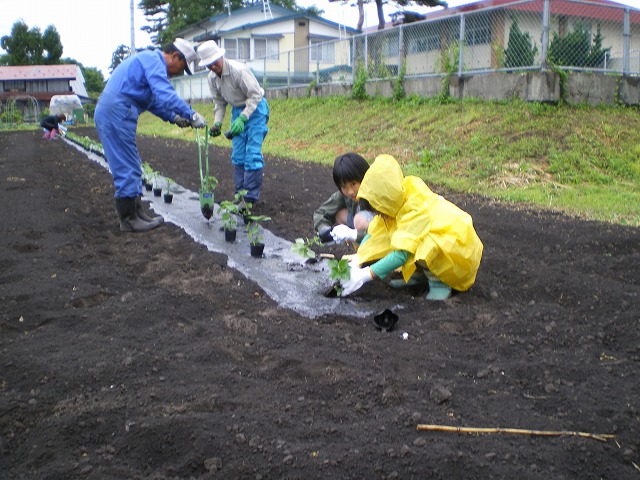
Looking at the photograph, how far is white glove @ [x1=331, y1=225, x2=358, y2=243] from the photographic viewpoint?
471cm

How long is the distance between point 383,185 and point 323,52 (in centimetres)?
1834

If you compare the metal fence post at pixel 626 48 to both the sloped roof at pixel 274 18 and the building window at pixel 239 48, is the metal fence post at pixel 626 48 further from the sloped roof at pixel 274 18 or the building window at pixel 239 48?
the building window at pixel 239 48

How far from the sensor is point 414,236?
3.72m

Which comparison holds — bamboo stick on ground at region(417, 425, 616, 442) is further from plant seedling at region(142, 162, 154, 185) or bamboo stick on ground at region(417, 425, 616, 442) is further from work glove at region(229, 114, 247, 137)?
plant seedling at region(142, 162, 154, 185)

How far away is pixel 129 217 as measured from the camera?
20.2 ft

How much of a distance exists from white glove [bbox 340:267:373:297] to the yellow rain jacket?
8.6 inches

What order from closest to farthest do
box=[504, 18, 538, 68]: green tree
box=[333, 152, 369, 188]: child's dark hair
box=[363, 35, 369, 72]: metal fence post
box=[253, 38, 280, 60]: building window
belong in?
1. box=[333, 152, 369, 188]: child's dark hair
2. box=[504, 18, 538, 68]: green tree
3. box=[363, 35, 369, 72]: metal fence post
4. box=[253, 38, 280, 60]: building window

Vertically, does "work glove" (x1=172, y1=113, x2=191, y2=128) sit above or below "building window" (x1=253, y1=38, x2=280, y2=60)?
below

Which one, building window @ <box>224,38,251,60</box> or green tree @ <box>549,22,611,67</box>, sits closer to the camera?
green tree @ <box>549,22,611,67</box>

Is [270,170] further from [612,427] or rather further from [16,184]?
[612,427]

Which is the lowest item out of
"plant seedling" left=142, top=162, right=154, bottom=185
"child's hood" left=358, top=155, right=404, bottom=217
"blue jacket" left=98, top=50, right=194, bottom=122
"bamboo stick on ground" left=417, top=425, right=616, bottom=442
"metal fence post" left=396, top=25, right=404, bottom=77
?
"bamboo stick on ground" left=417, top=425, right=616, bottom=442

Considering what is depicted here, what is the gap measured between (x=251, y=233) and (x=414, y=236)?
5.76 feet

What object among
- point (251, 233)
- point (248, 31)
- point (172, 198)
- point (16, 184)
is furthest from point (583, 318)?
point (248, 31)

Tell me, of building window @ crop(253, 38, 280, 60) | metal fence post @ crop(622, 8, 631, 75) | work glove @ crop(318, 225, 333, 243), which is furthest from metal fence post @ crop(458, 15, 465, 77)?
building window @ crop(253, 38, 280, 60)
